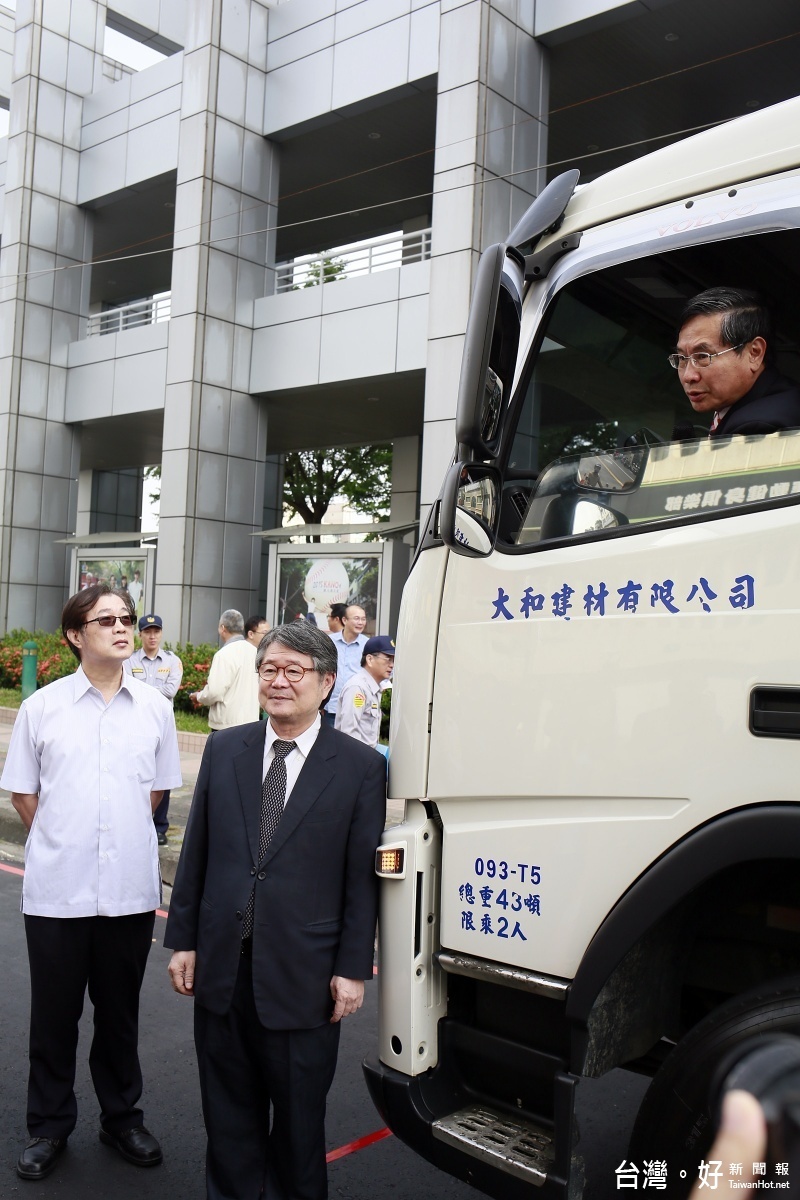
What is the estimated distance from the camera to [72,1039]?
11.8 ft

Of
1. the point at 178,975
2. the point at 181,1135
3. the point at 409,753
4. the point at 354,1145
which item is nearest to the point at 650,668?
the point at 409,753

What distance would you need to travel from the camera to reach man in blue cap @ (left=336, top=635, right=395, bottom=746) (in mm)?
6418

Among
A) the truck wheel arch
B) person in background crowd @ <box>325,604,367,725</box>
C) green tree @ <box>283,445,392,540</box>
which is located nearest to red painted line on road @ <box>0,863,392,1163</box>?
the truck wheel arch

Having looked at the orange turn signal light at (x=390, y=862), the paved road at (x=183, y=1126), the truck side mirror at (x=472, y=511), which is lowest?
the paved road at (x=183, y=1126)

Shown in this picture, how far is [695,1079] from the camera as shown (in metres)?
2.32

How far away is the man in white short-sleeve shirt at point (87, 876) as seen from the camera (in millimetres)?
3527

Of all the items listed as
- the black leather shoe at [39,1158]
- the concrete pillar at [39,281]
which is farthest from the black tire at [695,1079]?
the concrete pillar at [39,281]

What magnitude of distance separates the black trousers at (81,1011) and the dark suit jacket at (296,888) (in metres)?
0.65

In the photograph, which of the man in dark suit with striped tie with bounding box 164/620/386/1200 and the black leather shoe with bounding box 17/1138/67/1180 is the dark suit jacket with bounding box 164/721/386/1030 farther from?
the black leather shoe with bounding box 17/1138/67/1180

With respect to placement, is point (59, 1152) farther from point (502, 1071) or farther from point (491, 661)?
point (491, 661)

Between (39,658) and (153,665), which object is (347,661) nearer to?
(153,665)

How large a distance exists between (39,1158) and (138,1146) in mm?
318

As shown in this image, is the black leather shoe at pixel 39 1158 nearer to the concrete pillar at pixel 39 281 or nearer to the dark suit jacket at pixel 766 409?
A: the dark suit jacket at pixel 766 409

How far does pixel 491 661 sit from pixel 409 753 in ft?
1.28
